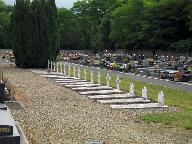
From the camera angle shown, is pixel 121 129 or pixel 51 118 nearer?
pixel 121 129

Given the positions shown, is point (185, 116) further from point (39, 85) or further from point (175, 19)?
point (175, 19)

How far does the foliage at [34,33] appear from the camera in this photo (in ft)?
171

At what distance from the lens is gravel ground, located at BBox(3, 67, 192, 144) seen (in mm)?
13477

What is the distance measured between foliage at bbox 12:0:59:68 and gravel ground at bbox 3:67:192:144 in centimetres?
2991

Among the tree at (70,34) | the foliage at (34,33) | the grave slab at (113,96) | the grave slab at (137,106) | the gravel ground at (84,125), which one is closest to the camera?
the gravel ground at (84,125)

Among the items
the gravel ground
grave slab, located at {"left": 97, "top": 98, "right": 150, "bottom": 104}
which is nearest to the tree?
grave slab, located at {"left": 97, "top": 98, "right": 150, "bottom": 104}

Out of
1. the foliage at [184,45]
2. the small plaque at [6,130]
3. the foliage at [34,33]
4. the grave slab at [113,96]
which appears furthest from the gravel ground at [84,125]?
the foliage at [184,45]

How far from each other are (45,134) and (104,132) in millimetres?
1684

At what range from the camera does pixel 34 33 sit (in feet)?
172

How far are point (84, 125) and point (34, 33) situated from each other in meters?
37.6

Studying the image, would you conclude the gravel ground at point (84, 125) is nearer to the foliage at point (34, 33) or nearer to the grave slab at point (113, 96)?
the grave slab at point (113, 96)

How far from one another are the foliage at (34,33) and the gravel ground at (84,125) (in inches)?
1178

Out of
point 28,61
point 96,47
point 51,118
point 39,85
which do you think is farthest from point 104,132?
point 96,47

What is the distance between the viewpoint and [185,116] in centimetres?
1795
